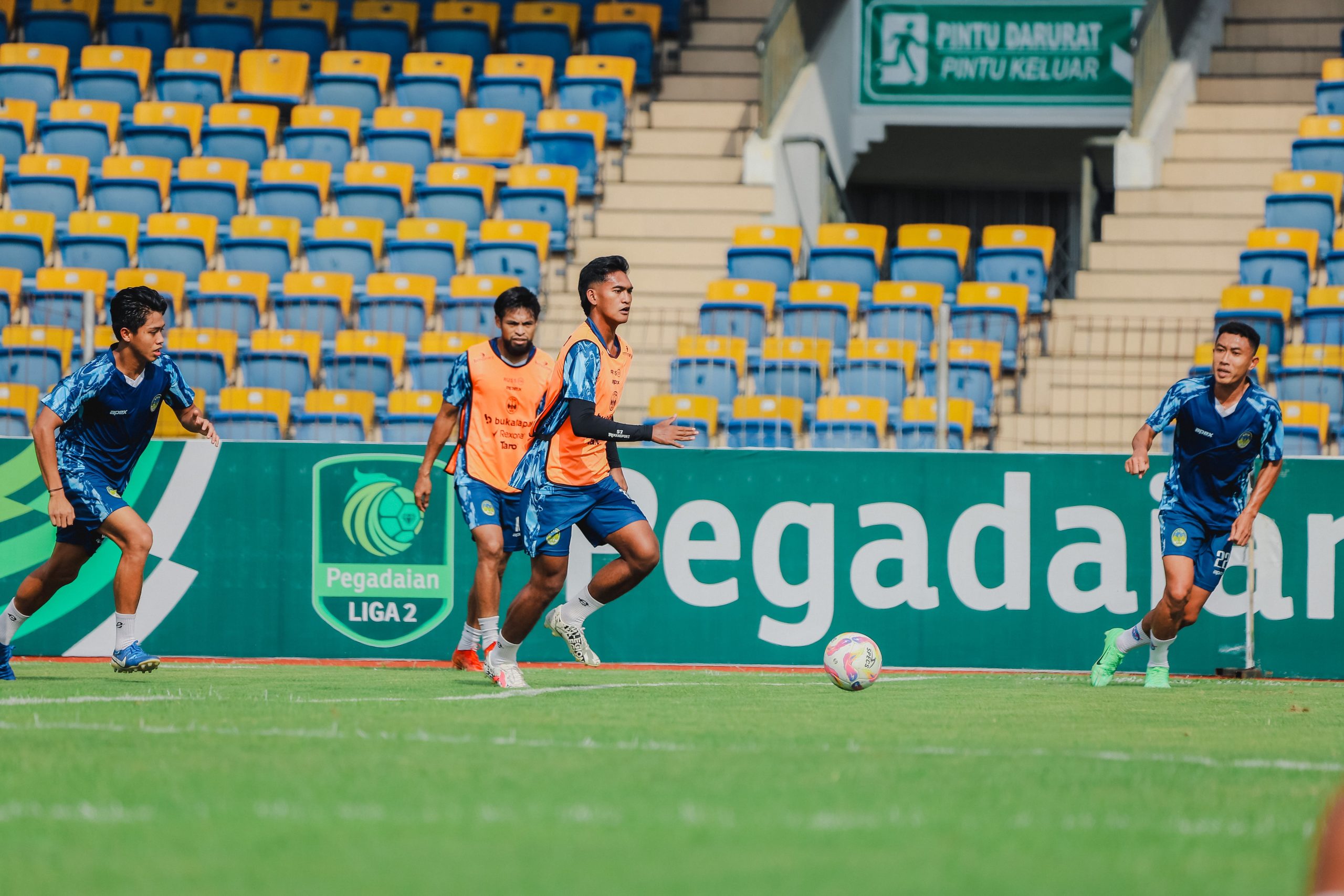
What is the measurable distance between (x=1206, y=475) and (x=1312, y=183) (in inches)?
362

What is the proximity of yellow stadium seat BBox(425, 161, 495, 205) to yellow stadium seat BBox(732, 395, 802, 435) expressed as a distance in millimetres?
5999

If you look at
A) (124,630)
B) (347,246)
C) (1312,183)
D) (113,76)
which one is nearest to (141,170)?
(113,76)

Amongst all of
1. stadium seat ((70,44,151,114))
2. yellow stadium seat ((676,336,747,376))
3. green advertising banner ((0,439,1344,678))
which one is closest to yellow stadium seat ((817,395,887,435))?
yellow stadium seat ((676,336,747,376))

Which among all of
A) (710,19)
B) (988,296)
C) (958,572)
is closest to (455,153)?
(710,19)

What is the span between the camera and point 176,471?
41.4 ft

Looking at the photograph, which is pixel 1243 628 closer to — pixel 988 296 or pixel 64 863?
pixel 988 296

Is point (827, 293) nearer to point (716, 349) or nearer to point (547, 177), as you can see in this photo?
point (716, 349)

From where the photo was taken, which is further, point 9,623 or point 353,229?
point 353,229

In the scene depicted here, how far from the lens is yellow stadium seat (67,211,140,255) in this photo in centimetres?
1927

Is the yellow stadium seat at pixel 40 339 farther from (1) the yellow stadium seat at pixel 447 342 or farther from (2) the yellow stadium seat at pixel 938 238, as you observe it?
(2) the yellow stadium seat at pixel 938 238

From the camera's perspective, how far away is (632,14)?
73.7ft

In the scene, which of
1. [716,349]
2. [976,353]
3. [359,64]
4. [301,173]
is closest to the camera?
[976,353]

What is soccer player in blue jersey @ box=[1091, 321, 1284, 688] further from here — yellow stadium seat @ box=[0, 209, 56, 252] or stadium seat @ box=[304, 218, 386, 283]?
yellow stadium seat @ box=[0, 209, 56, 252]

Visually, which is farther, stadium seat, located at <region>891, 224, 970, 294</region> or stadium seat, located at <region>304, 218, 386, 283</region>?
stadium seat, located at <region>304, 218, 386, 283</region>
